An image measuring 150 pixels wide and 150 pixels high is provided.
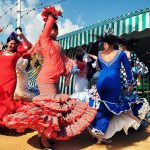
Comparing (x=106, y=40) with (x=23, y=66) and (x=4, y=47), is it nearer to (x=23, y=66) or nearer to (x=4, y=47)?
(x=4, y=47)

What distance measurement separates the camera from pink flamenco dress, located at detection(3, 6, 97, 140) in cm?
509

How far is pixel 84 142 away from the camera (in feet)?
19.3

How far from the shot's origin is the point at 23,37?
616 centimetres

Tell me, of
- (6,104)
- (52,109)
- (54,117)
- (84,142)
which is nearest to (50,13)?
(52,109)

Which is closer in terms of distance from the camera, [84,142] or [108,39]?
[108,39]

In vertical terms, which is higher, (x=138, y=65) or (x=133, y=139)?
(x=138, y=65)

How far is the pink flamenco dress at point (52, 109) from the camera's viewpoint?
509 cm

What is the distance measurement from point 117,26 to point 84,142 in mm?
4483

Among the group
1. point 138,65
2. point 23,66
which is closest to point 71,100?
point 138,65

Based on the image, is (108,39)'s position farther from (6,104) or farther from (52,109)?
(6,104)

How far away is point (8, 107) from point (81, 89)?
127 inches

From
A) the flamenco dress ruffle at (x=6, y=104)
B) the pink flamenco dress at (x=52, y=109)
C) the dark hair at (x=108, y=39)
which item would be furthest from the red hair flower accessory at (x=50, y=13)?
the flamenco dress ruffle at (x=6, y=104)

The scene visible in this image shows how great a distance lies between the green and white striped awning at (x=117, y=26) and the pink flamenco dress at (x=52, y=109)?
3.54m

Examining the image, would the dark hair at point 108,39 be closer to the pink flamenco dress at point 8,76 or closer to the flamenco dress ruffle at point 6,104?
the pink flamenco dress at point 8,76
